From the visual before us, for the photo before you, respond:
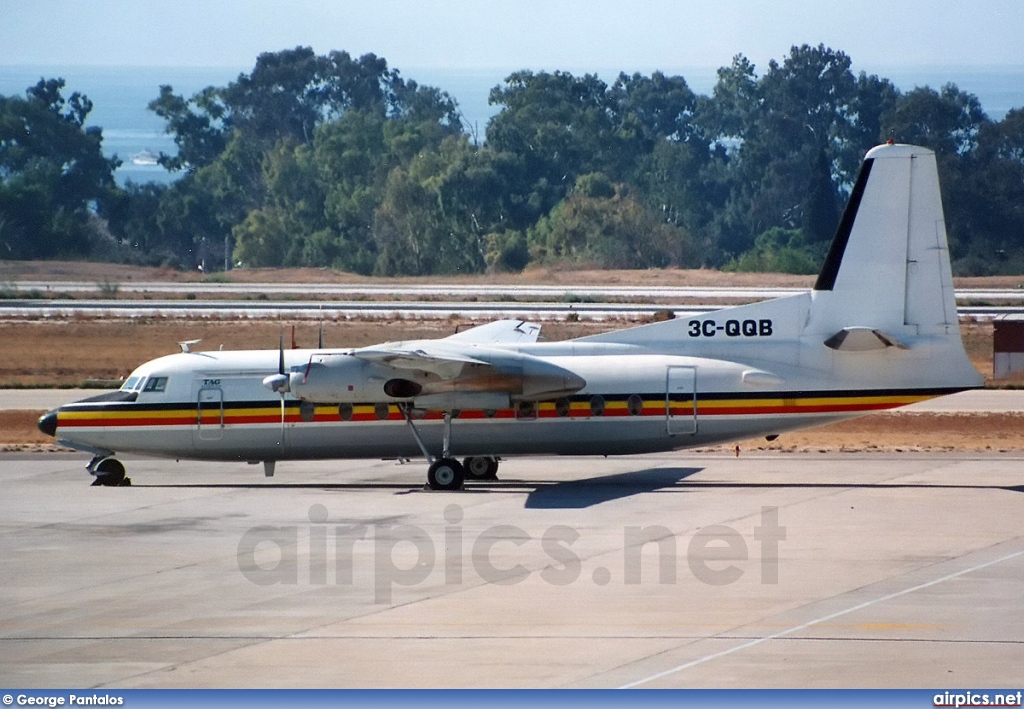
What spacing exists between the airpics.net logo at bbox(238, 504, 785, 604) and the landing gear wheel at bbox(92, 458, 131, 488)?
6683mm

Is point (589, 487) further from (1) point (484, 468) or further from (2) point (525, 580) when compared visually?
(2) point (525, 580)

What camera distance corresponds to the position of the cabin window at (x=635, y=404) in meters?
25.7

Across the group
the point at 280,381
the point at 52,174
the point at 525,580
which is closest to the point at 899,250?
the point at 525,580

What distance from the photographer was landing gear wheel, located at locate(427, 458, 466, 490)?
2589 centimetres

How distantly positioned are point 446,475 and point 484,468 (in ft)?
5.82

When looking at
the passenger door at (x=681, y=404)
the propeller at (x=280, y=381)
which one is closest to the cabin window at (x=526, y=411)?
the passenger door at (x=681, y=404)

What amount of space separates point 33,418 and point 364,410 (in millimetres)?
15021

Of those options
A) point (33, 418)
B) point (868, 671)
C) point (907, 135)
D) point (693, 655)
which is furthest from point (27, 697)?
point (907, 135)

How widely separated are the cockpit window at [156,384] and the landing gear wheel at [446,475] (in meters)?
5.90

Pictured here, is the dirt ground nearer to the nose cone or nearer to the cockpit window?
the nose cone

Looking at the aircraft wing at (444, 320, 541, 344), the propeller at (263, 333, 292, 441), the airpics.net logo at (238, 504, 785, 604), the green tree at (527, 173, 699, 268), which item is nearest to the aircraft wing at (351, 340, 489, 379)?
the propeller at (263, 333, 292, 441)

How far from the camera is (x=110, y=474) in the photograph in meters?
27.5

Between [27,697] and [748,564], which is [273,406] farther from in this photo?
[27,697]

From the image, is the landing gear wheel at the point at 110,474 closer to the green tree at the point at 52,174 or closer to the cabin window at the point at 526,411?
the cabin window at the point at 526,411
